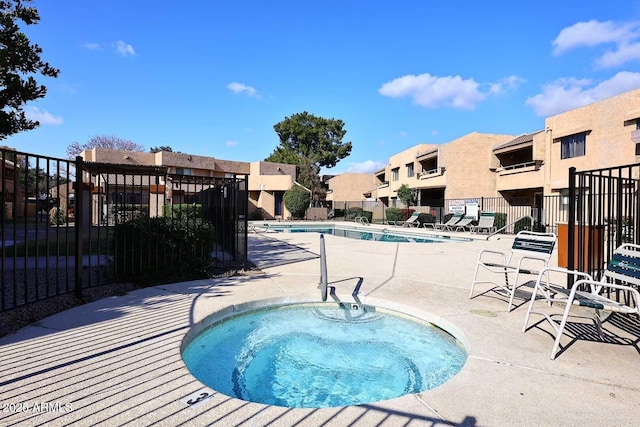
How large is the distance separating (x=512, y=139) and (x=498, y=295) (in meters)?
25.8

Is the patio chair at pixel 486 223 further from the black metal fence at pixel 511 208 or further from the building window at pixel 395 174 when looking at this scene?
the building window at pixel 395 174

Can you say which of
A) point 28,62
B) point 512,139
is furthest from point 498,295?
point 512,139

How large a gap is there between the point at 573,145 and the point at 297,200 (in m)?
20.1

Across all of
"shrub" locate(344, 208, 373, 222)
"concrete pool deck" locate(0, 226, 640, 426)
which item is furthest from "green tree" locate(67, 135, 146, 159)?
"concrete pool deck" locate(0, 226, 640, 426)

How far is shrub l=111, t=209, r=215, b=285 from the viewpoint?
19.3 feet

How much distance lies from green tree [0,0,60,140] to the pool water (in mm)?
7083

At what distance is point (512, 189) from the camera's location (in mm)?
24516

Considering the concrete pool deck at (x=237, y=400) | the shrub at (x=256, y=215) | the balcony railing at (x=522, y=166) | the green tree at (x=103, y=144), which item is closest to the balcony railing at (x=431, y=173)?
the balcony railing at (x=522, y=166)

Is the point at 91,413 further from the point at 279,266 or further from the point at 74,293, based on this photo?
the point at 279,266

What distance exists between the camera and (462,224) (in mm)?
19266

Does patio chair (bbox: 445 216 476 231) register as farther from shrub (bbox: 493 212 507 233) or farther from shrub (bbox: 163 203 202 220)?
shrub (bbox: 163 203 202 220)

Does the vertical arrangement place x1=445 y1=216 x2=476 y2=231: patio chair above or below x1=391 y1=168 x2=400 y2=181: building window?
below

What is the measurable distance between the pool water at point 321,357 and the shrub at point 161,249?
2.19 metres

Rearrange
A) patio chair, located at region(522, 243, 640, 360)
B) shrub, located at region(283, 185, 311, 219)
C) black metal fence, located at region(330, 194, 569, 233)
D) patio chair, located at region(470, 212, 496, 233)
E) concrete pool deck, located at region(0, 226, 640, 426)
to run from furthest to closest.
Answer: shrub, located at region(283, 185, 311, 219) < black metal fence, located at region(330, 194, 569, 233) < patio chair, located at region(470, 212, 496, 233) < patio chair, located at region(522, 243, 640, 360) < concrete pool deck, located at region(0, 226, 640, 426)
